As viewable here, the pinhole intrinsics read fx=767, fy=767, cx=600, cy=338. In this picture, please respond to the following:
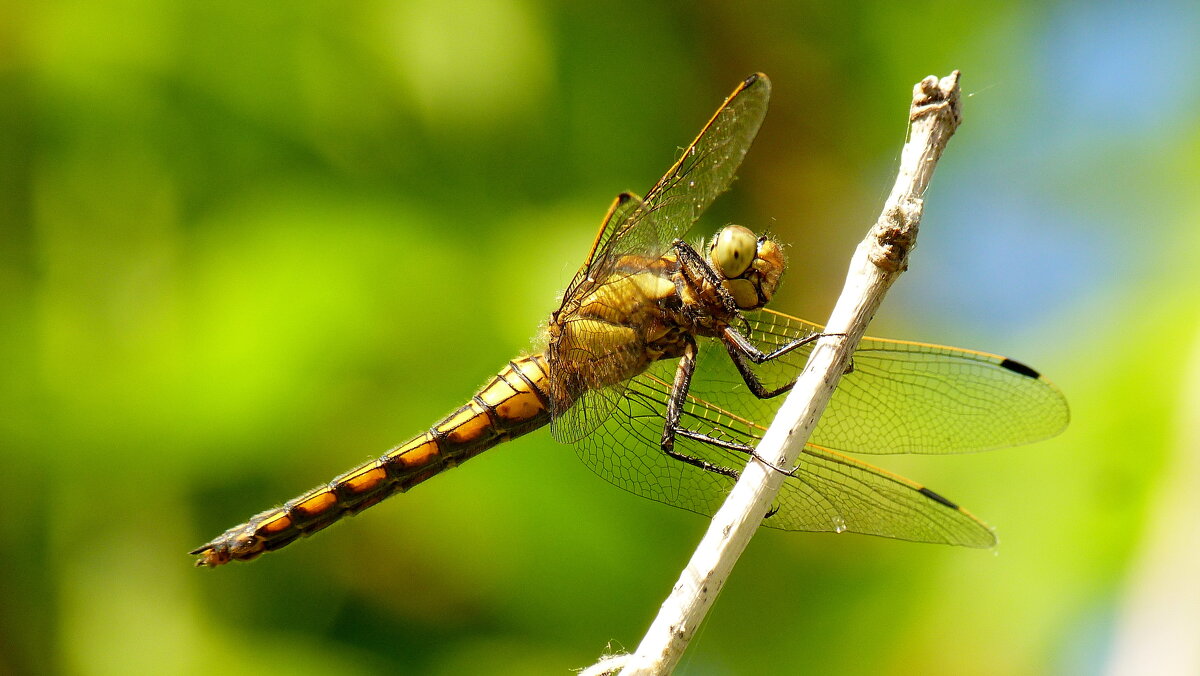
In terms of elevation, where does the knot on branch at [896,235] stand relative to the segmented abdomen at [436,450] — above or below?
above

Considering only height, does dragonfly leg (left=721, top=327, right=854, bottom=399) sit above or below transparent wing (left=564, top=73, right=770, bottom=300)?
below

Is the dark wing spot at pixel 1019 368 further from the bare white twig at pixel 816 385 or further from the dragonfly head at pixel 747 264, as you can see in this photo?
the bare white twig at pixel 816 385

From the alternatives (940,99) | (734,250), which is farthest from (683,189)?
(940,99)

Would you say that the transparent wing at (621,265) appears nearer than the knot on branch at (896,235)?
No

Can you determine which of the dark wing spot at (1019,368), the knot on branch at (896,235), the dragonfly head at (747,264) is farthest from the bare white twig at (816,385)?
the dark wing spot at (1019,368)

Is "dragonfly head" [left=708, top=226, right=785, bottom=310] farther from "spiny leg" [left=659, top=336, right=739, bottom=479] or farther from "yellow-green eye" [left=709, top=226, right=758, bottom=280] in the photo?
"spiny leg" [left=659, top=336, right=739, bottom=479]

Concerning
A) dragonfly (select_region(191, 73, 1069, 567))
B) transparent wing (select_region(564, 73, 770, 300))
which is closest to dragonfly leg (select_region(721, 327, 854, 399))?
dragonfly (select_region(191, 73, 1069, 567))

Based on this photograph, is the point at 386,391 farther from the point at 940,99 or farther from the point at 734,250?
the point at 940,99

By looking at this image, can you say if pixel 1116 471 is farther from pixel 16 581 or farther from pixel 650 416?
pixel 16 581

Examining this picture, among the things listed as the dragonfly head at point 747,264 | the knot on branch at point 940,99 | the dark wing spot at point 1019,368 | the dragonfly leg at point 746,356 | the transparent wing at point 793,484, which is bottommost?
the transparent wing at point 793,484
